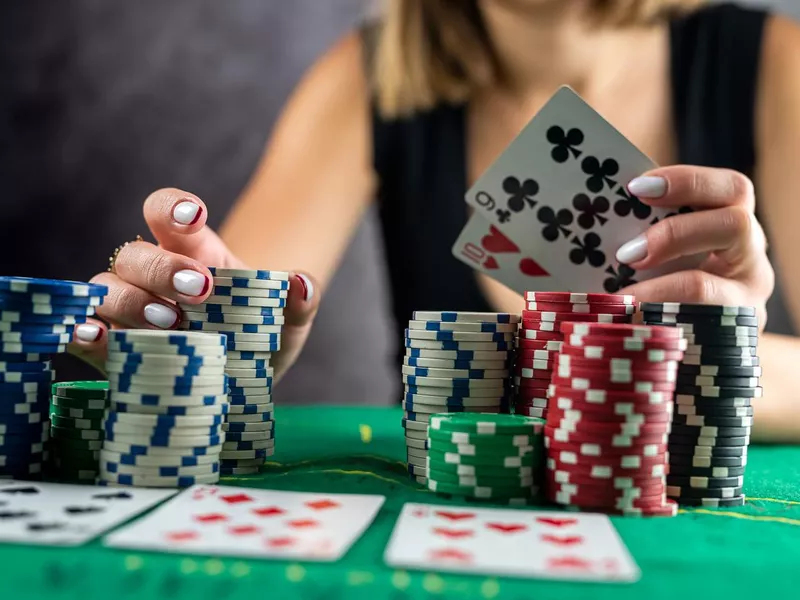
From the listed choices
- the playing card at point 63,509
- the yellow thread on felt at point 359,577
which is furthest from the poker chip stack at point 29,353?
the yellow thread on felt at point 359,577

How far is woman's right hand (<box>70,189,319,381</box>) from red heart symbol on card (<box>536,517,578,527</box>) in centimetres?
88

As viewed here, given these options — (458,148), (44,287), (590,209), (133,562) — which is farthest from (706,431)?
(458,148)

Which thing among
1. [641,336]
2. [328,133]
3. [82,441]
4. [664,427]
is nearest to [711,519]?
[664,427]

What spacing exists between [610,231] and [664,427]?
0.77 meters

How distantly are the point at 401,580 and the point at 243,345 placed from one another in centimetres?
88

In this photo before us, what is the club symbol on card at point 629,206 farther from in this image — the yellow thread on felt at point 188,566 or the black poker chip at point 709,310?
the yellow thread on felt at point 188,566

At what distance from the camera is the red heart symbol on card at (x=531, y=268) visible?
7.86 feet

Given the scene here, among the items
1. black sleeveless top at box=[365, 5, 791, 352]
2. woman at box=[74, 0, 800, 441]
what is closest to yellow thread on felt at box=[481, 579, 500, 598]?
woman at box=[74, 0, 800, 441]

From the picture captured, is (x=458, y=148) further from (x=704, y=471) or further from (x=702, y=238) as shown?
(x=704, y=471)

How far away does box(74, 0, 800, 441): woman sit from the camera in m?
3.70

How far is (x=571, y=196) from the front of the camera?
7.45 ft

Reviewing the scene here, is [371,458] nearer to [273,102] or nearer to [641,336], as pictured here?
[641,336]

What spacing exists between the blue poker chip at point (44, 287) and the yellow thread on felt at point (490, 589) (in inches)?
40.8

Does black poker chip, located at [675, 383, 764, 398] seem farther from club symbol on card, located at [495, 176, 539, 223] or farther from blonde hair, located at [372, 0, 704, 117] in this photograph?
blonde hair, located at [372, 0, 704, 117]
